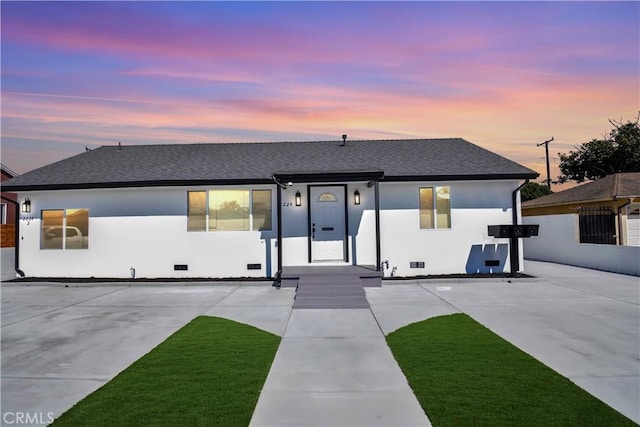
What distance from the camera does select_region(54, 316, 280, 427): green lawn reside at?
3.12 m

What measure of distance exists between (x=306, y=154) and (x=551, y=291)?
8539mm

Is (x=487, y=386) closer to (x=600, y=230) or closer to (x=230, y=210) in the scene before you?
(x=230, y=210)

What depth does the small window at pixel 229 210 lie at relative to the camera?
11.2m

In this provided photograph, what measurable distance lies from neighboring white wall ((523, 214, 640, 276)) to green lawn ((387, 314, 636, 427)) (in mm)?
9297

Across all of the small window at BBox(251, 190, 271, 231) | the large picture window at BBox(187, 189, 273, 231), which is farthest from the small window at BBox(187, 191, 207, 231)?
the small window at BBox(251, 190, 271, 231)

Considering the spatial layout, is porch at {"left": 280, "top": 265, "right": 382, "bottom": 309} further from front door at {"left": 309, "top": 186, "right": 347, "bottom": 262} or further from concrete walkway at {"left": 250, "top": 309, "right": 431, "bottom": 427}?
concrete walkway at {"left": 250, "top": 309, "right": 431, "bottom": 427}

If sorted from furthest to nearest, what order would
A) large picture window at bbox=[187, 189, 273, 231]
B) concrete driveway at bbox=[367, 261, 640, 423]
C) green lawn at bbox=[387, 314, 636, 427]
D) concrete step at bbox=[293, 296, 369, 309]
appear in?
large picture window at bbox=[187, 189, 273, 231], concrete step at bbox=[293, 296, 369, 309], concrete driveway at bbox=[367, 261, 640, 423], green lawn at bbox=[387, 314, 636, 427]

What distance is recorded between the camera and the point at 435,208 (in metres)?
11.2

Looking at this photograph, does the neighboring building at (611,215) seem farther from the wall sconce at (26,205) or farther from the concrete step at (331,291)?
the wall sconce at (26,205)

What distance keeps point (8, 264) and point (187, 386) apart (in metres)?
11.6

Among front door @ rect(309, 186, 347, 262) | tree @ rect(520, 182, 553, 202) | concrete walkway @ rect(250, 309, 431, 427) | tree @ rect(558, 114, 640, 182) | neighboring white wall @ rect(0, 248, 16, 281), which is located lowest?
concrete walkway @ rect(250, 309, 431, 427)

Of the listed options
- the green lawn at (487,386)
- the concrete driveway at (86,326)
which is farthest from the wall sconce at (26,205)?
the green lawn at (487,386)

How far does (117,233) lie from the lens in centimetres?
1131

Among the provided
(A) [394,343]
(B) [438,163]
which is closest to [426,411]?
(A) [394,343]
